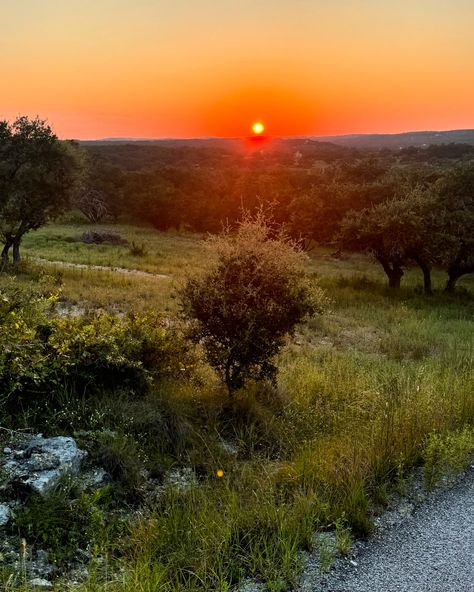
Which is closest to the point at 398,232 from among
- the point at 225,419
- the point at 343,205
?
the point at 343,205

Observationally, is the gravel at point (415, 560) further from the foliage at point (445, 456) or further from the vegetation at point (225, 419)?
the foliage at point (445, 456)

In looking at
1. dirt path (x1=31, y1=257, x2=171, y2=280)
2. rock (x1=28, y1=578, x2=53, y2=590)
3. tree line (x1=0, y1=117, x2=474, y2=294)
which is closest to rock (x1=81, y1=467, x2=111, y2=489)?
rock (x1=28, y1=578, x2=53, y2=590)

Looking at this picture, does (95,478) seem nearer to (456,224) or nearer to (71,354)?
(71,354)

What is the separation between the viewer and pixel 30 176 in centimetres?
2214

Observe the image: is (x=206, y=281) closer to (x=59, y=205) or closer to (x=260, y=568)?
(x=260, y=568)

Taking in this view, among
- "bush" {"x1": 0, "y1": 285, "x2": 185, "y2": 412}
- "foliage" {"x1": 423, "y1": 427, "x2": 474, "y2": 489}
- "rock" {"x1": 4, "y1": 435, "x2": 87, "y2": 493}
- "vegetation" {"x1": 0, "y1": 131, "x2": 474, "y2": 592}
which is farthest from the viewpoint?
"bush" {"x1": 0, "y1": 285, "x2": 185, "y2": 412}

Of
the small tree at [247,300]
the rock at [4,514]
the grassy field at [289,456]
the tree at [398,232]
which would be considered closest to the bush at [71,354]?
the grassy field at [289,456]

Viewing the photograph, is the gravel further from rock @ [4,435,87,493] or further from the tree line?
the tree line

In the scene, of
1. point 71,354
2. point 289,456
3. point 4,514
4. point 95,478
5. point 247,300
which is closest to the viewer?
point 4,514

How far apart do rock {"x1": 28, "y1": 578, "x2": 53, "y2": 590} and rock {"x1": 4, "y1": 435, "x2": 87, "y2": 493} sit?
987 millimetres

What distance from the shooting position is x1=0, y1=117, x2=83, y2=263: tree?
2197 cm

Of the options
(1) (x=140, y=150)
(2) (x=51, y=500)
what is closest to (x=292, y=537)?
(2) (x=51, y=500)

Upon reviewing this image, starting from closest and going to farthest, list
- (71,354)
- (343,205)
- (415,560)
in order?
(415,560)
(71,354)
(343,205)

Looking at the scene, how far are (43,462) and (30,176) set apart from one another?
19310mm
